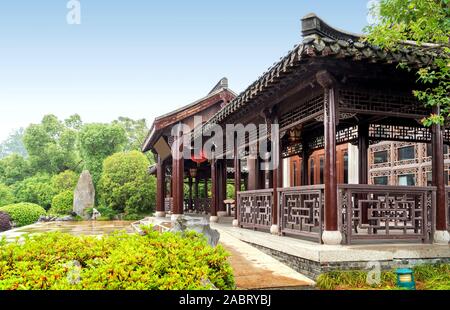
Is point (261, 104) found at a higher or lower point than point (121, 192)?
higher

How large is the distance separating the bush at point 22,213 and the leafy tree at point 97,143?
9.87 m

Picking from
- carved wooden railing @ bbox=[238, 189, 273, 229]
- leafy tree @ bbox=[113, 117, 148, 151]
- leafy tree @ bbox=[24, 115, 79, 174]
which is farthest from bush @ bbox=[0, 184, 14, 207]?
carved wooden railing @ bbox=[238, 189, 273, 229]

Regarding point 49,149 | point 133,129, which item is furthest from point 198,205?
point 133,129

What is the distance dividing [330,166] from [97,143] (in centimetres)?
3034

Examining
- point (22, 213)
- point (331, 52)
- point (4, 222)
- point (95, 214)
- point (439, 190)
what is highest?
point (331, 52)

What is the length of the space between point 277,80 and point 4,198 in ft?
111

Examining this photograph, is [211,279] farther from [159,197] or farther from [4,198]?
[4,198]

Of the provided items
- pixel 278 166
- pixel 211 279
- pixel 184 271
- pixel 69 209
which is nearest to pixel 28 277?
pixel 184 271

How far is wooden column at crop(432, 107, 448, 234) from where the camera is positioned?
6816mm

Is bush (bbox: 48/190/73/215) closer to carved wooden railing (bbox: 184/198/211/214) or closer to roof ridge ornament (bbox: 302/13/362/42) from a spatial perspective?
carved wooden railing (bbox: 184/198/211/214)

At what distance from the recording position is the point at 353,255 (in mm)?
5816

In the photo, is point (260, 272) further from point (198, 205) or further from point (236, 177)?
point (198, 205)

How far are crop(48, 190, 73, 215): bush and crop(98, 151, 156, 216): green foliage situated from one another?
2.58m

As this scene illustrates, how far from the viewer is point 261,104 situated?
29.8ft
